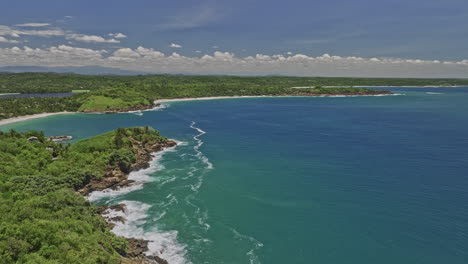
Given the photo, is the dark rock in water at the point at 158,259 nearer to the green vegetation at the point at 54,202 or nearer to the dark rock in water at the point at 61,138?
the green vegetation at the point at 54,202

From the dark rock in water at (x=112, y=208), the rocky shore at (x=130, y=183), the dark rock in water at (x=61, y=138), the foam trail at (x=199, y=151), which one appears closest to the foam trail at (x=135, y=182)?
the rocky shore at (x=130, y=183)

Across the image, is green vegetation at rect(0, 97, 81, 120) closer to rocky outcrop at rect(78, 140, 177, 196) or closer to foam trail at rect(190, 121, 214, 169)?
foam trail at rect(190, 121, 214, 169)

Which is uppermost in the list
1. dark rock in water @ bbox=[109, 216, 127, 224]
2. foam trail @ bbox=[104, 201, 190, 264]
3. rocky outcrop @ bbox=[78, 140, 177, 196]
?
rocky outcrop @ bbox=[78, 140, 177, 196]

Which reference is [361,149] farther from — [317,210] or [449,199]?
[317,210]

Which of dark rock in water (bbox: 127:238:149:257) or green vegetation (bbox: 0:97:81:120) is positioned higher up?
green vegetation (bbox: 0:97:81:120)

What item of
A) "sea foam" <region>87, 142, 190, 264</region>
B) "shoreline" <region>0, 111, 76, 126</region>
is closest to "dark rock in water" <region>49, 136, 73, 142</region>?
"sea foam" <region>87, 142, 190, 264</region>

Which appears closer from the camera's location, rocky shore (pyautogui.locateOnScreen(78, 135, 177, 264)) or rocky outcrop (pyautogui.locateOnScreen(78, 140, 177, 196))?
rocky shore (pyautogui.locateOnScreen(78, 135, 177, 264))

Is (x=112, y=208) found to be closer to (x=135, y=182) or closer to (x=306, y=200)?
(x=135, y=182)

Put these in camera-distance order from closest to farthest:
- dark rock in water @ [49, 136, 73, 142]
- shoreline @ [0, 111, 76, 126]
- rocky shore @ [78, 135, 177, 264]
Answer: rocky shore @ [78, 135, 177, 264] < dark rock in water @ [49, 136, 73, 142] < shoreline @ [0, 111, 76, 126]
